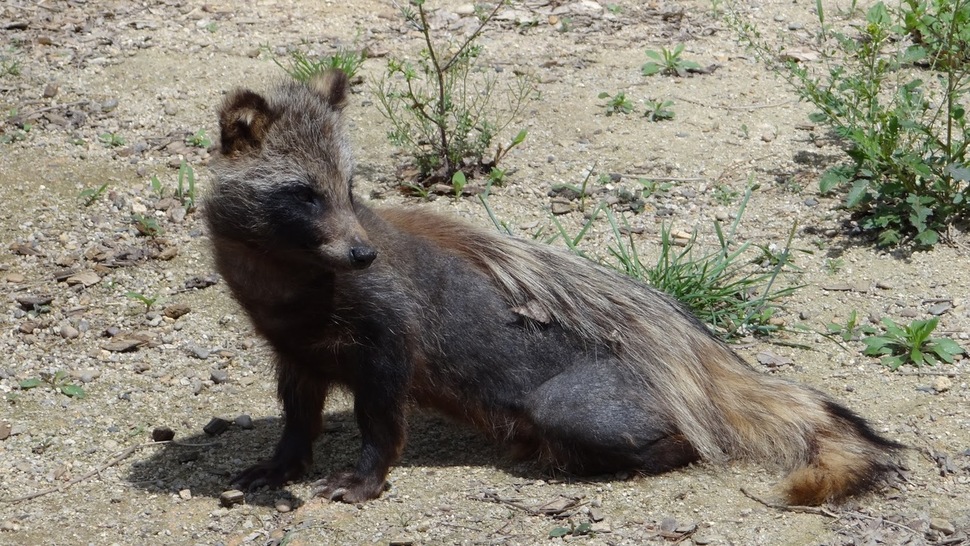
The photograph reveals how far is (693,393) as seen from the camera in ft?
18.6

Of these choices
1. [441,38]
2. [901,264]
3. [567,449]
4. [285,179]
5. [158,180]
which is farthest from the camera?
[441,38]

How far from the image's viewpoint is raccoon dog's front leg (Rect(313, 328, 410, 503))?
17.3ft

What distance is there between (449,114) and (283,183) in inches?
159

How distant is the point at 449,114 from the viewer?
9.00 m

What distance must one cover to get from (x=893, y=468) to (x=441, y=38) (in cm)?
622

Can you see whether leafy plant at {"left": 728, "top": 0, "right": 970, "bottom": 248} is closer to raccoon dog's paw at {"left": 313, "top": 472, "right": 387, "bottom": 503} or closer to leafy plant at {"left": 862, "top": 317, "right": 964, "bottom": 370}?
leafy plant at {"left": 862, "top": 317, "right": 964, "bottom": 370}

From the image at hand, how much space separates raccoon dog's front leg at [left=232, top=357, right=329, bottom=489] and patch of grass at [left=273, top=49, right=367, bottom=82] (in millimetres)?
3525

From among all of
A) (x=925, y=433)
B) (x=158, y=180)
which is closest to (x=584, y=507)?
(x=925, y=433)

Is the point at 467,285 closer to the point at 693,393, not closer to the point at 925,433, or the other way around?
the point at 693,393

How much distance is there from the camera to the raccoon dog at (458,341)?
17.0 ft

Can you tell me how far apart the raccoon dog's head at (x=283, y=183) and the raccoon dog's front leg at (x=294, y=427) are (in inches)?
32.2

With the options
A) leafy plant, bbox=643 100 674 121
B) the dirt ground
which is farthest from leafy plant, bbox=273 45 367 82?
leafy plant, bbox=643 100 674 121

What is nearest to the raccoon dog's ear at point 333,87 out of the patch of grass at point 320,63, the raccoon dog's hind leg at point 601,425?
the raccoon dog's hind leg at point 601,425

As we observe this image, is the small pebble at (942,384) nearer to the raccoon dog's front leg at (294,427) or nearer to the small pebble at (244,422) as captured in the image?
the raccoon dog's front leg at (294,427)
